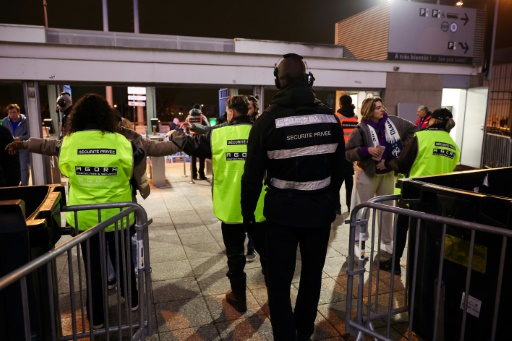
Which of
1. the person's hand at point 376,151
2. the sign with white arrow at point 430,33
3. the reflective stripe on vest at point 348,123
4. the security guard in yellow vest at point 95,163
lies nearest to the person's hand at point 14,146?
the security guard in yellow vest at point 95,163

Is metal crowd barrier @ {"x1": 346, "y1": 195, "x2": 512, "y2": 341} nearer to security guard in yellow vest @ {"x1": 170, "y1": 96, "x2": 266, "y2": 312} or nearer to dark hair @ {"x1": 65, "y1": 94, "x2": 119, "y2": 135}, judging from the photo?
security guard in yellow vest @ {"x1": 170, "y1": 96, "x2": 266, "y2": 312}

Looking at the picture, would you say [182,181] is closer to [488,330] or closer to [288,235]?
[288,235]

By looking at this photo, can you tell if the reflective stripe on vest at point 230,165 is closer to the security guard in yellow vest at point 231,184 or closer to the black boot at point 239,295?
the security guard in yellow vest at point 231,184

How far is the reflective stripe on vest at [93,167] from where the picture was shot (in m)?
3.10

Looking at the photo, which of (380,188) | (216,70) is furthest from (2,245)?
(216,70)

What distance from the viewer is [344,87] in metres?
→ 12.5

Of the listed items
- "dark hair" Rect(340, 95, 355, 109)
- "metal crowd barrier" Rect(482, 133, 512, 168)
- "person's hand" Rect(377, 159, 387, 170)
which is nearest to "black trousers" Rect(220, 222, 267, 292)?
"person's hand" Rect(377, 159, 387, 170)

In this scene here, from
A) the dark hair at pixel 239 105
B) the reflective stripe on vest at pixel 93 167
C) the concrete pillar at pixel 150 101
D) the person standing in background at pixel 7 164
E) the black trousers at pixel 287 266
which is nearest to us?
the black trousers at pixel 287 266

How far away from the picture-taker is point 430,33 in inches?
548

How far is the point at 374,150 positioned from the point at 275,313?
2.46 metres

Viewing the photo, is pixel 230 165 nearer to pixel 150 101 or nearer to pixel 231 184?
pixel 231 184

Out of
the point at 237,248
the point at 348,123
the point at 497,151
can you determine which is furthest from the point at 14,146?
the point at 497,151

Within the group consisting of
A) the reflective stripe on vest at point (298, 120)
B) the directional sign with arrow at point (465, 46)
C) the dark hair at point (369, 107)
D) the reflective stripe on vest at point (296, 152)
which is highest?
the directional sign with arrow at point (465, 46)

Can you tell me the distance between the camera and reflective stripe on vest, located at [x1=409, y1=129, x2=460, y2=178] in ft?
13.4
